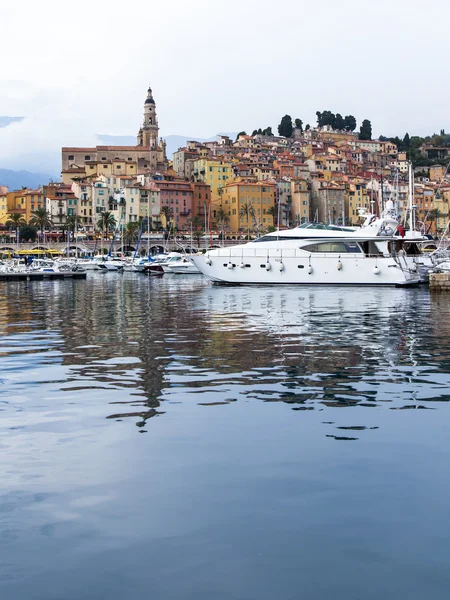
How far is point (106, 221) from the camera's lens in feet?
405

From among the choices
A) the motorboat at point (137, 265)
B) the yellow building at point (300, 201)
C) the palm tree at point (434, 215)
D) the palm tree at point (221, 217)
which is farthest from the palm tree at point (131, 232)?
the palm tree at point (434, 215)

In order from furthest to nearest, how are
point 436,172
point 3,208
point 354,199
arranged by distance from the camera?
point 436,172, point 354,199, point 3,208

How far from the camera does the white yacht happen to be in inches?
1704

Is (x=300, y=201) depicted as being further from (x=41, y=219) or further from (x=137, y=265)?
(x=137, y=265)

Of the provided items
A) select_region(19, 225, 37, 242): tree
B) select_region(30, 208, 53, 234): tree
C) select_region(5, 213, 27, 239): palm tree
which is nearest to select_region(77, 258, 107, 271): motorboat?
select_region(30, 208, 53, 234): tree

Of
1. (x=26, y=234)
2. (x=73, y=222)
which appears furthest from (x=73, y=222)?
(x=26, y=234)

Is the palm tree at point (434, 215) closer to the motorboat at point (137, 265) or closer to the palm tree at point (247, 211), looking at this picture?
the palm tree at point (247, 211)

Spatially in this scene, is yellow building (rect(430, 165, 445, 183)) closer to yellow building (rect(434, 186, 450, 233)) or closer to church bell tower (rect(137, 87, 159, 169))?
yellow building (rect(434, 186, 450, 233))

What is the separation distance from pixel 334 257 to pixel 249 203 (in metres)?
97.1

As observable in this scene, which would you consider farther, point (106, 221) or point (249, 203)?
point (249, 203)

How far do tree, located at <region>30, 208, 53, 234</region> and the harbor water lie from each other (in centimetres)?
11082

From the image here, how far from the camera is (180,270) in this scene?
253 feet

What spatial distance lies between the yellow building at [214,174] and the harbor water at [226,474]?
433 ft

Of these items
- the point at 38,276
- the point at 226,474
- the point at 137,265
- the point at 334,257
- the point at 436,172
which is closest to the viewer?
the point at 226,474
